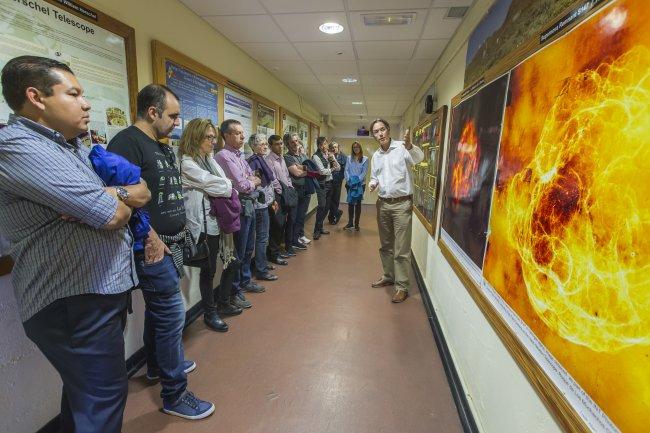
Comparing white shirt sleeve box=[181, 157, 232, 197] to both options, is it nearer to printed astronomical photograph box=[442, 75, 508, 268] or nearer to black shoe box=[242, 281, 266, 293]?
black shoe box=[242, 281, 266, 293]

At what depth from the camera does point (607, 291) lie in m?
0.74

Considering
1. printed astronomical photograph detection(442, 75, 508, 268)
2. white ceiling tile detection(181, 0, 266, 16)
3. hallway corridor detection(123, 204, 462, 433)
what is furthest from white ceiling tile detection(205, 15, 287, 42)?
hallway corridor detection(123, 204, 462, 433)

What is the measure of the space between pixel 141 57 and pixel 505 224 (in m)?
2.32

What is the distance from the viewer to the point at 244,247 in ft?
9.07

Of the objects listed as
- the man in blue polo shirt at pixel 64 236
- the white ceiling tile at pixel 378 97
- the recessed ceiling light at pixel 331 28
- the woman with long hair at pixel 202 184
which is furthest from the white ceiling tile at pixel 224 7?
the white ceiling tile at pixel 378 97

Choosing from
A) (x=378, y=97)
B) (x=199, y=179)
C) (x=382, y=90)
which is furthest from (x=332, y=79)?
(x=199, y=179)

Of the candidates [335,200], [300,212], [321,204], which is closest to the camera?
[300,212]

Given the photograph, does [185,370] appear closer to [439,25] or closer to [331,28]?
[331,28]

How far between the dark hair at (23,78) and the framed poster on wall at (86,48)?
47 cm

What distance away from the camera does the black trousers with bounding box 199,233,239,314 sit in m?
2.31

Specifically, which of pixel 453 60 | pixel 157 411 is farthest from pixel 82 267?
pixel 453 60

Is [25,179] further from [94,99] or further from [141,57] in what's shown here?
[141,57]

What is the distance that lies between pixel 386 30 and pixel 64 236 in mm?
2840

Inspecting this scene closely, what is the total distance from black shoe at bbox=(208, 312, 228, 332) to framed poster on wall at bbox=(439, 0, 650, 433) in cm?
193
